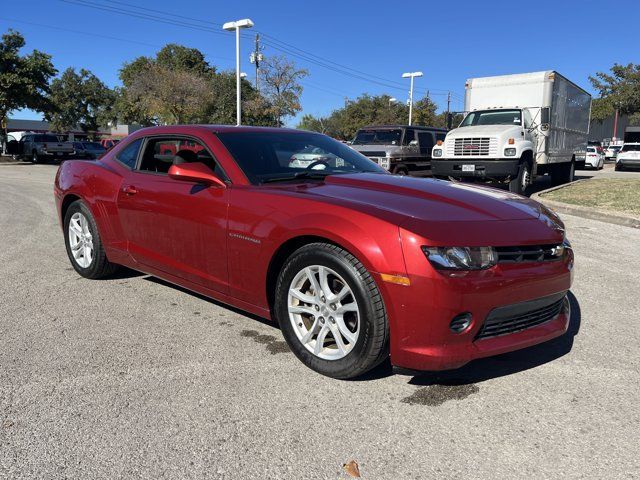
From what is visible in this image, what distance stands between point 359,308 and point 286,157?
5.30ft

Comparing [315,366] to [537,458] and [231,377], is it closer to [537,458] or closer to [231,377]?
[231,377]

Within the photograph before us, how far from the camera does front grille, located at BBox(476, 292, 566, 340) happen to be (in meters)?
2.70

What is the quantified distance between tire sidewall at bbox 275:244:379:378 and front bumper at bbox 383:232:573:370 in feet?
0.43

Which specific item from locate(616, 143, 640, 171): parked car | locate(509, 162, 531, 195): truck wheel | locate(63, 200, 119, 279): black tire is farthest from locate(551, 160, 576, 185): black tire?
locate(63, 200, 119, 279): black tire

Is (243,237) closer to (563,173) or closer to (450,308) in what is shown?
(450,308)

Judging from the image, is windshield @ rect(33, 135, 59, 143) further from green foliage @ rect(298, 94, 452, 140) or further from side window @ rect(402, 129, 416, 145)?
green foliage @ rect(298, 94, 452, 140)

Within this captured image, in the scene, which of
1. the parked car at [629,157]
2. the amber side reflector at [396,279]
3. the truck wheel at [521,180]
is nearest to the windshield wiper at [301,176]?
the amber side reflector at [396,279]

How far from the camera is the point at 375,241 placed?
105 inches

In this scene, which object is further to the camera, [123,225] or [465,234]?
[123,225]

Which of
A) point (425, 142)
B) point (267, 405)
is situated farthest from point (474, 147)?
point (267, 405)

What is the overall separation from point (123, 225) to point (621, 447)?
3.82 metres

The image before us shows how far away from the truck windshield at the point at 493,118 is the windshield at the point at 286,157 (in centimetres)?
969

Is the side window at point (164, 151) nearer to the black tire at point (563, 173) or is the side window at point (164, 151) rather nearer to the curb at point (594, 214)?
the curb at point (594, 214)

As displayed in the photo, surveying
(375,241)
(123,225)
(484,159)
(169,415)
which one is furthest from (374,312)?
(484,159)
